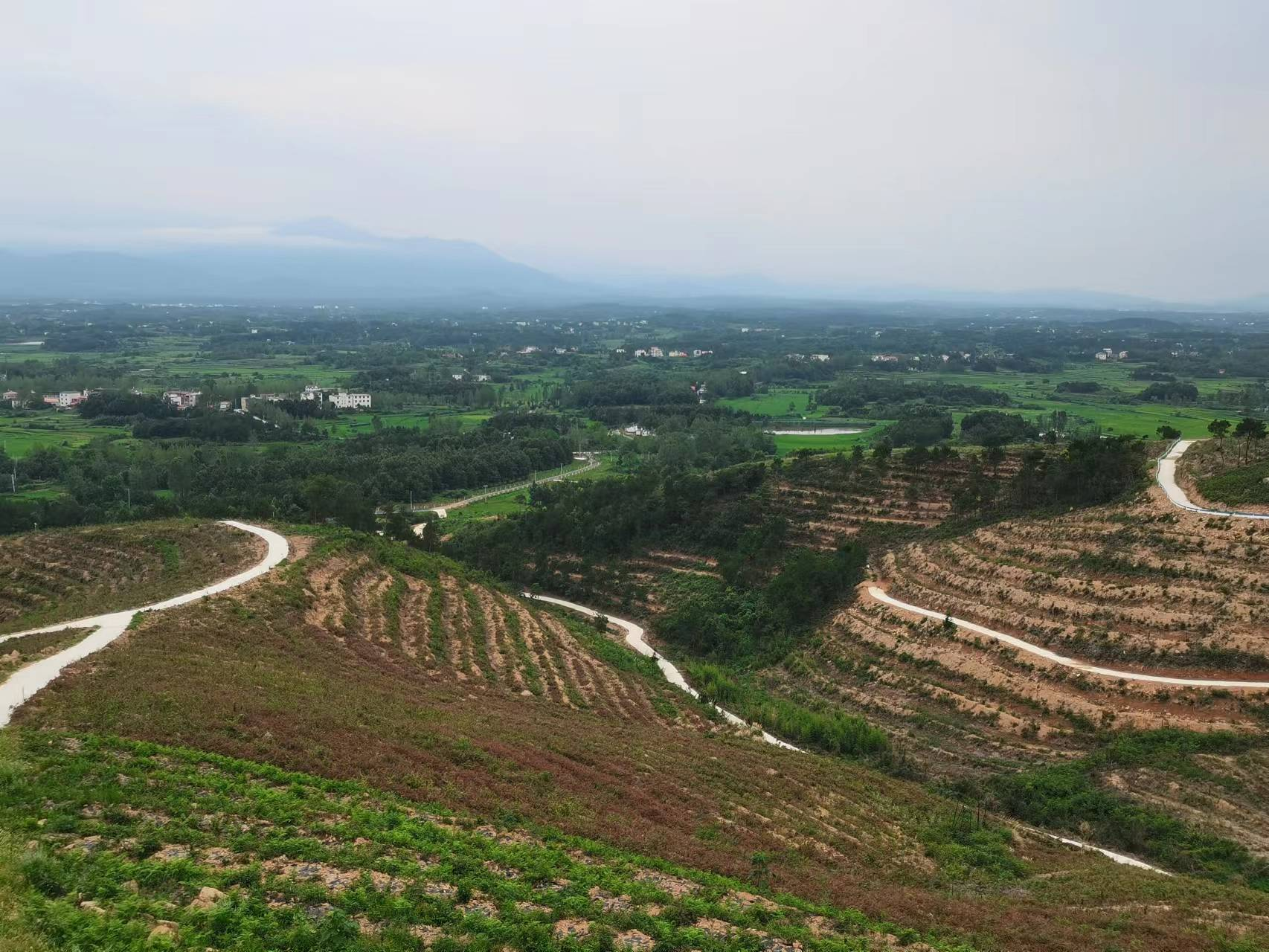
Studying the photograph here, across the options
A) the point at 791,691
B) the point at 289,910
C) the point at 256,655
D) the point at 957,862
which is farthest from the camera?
the point at 791,691

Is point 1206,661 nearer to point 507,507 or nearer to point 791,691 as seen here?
point 791,691

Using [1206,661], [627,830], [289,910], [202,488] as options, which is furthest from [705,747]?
[202,488]

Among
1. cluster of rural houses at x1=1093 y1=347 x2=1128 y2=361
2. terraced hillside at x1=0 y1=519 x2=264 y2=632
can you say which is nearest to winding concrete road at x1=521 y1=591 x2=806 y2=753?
terraced hillside at x1=0 y1=519 x2=264 y2=632

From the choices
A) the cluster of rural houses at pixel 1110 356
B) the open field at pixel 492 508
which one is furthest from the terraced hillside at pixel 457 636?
the cluster of rural houses at pixel 1110 356

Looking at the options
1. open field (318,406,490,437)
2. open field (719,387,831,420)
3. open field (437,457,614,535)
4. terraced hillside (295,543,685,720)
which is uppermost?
open field (719,387,831,420)

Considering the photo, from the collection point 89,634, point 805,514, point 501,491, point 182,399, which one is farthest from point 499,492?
point 182,399

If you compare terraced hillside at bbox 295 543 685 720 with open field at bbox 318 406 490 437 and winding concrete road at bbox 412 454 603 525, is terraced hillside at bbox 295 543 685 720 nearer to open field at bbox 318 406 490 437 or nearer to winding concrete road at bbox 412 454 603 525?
winding concrete road at bbox 412 454 603 525

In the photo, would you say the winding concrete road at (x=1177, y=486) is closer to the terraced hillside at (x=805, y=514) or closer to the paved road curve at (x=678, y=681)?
the terraced hillside at (x=805, y=514)
